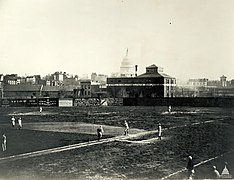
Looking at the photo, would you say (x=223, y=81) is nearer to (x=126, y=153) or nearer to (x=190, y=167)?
(x=190, y=167)

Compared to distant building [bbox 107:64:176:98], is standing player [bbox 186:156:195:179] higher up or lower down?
lower down

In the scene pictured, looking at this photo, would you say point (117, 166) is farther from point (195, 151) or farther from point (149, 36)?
point (149, 36)

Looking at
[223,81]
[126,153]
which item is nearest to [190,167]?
[126,153]

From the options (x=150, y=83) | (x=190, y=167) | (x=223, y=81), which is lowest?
(x=190, y=167)

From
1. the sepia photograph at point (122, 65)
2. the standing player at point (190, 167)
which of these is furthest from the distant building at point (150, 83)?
the standing player at point (190, 167)

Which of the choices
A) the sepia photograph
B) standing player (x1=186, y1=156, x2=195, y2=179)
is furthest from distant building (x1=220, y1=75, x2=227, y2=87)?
standing player (x1=186, y1=156, x2=195, y2=179)

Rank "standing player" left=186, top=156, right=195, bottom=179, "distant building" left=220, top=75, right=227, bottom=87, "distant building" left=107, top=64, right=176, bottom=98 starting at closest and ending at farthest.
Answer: "standing player" left=186, top=156, right=195, bottom=179, "distant building" left=220, top=75, right=227, bottom=87, "distant building" left=107, top=64, right=176, bottom=98

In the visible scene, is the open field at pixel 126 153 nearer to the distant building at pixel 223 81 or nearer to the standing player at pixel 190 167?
the standing player at pixel 190 167

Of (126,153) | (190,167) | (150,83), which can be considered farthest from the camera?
(150,83)

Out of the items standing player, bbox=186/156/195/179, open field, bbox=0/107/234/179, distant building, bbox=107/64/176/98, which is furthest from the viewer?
distant building, bbox=107/64/176/98

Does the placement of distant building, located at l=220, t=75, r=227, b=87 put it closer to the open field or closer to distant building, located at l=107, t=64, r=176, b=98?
the open field

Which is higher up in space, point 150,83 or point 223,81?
point 150,83
